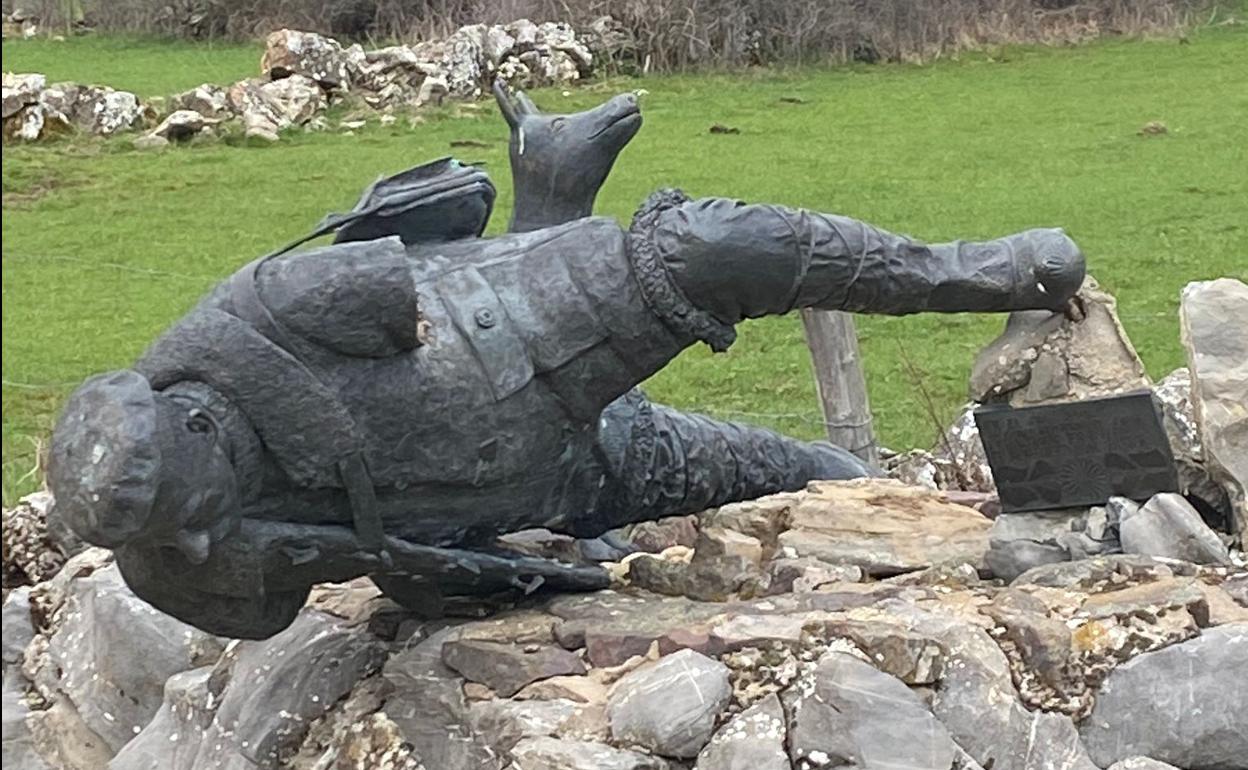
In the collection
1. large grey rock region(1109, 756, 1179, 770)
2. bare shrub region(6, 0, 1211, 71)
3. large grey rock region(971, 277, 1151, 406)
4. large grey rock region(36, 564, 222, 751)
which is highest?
large grey rock region(971, 277, 1151, 406)

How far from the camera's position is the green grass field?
23.2 ft

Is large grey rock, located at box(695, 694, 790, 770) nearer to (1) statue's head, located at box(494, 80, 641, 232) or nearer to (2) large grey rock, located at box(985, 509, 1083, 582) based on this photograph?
(2) large grey rock, located at box(985, 509, 1083, 582)

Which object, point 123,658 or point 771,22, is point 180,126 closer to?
point 771,22

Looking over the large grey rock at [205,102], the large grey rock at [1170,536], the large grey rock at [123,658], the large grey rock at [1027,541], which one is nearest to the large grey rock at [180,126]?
the large grey rock at [205,102]

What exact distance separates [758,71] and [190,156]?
14.4 ft

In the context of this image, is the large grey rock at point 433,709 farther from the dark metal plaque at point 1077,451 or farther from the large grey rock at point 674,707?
the dark metal plaque at point 1077,451

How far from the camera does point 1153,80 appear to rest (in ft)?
41.8

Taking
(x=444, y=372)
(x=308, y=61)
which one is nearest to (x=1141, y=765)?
(x=444, y=372)

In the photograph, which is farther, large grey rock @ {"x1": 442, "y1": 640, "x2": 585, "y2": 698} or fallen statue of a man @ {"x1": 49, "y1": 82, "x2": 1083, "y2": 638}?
large grey rock @ {"x1": 442, "y1": 640, "x2": 585, "y2": 698}

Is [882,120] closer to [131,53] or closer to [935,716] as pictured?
Result: [131,53]

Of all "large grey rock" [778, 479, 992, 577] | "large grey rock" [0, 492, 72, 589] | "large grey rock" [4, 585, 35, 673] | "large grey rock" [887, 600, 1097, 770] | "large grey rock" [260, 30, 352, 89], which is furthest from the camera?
"large grey rock" [260, 30, 352, 89]

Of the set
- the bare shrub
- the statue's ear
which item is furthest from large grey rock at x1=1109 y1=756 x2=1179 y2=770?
the bare shrub

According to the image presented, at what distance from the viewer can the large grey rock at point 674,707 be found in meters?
2.53

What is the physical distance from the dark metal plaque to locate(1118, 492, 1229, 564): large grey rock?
10cm
